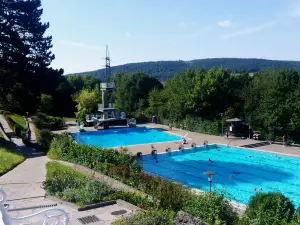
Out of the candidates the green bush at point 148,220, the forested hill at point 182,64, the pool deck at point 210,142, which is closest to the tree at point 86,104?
the pool deck at point 210,142

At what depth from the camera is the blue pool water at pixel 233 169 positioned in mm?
16375

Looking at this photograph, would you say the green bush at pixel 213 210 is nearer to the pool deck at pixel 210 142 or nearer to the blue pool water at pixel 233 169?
the blue pool water at pixel 233 169

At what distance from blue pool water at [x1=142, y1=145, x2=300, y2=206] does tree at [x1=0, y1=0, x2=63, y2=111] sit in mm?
9024

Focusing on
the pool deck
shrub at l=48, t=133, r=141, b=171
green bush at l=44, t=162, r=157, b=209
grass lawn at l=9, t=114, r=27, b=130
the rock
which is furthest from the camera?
grass lawn at l=9, t=114, r=27, b=130

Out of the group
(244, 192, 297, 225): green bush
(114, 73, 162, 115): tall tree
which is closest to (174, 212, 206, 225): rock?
(244, 192, 297, 225): green bush

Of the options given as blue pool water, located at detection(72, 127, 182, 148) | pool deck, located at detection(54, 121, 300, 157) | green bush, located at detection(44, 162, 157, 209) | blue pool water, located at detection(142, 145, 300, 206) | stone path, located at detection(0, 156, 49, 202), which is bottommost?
blue pool water, located at detection(142, 145, 300, 206)

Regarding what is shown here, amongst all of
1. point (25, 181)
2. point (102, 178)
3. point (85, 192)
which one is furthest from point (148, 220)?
point (25, 181)

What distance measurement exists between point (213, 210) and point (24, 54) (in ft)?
57.8

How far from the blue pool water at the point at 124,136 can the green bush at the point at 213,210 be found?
19331 mm

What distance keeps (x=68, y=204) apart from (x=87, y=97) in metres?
31.3

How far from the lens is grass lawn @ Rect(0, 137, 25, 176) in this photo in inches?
600

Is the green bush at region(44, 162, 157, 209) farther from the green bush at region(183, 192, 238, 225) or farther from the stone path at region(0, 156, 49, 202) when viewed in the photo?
the green bush at region(183, 192, 238, 225)

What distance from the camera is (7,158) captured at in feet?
54.3

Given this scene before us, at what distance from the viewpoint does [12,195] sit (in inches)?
430
